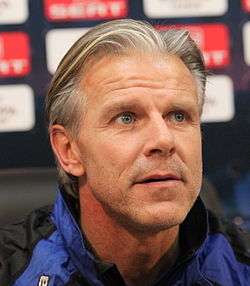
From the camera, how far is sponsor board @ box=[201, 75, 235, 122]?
1645 millimetres

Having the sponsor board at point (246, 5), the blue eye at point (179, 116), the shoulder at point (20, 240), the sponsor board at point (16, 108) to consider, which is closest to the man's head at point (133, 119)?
the blue eye at point (179, 116)

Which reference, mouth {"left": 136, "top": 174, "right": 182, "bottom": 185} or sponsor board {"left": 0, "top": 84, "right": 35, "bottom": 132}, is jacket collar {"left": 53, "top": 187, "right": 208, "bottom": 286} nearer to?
mouth {"left": 136, "top": 174, "right": 182, "bottom": 185}

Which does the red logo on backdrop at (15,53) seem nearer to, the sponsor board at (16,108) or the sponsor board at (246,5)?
the sponsor board at (16,108)

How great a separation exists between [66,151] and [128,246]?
0.18 meters

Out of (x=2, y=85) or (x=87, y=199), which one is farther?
(x=2, y=85)

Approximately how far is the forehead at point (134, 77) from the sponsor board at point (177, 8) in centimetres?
61

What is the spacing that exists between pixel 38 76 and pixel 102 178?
2.16 ft

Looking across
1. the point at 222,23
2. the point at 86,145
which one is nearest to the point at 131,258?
the point at 86,145

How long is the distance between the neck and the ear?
5 cm

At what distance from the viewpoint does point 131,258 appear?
3.51ft

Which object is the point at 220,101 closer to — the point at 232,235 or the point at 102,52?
the point at 232,235

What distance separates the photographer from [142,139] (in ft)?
3.15

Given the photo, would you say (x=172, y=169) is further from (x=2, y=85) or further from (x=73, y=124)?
(x=2, y=85)

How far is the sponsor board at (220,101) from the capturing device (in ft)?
5.40
